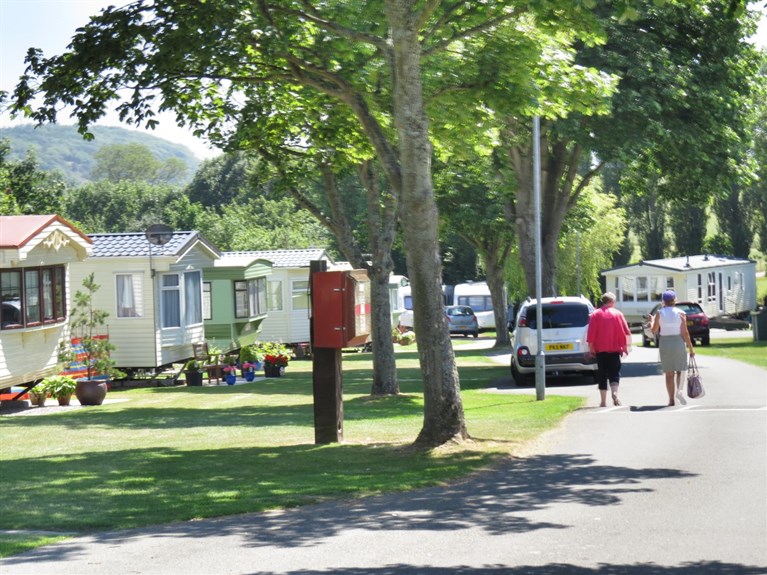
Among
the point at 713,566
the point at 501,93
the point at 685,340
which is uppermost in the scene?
the point at 501,93

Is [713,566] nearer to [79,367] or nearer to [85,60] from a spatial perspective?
[85,60]

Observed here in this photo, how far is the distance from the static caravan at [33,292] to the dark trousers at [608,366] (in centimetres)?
1147

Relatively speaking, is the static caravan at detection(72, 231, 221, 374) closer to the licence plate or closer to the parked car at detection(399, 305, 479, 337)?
the licence plate

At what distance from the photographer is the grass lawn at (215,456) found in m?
10.9

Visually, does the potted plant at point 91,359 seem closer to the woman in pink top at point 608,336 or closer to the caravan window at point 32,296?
the caravan window at point 32,296

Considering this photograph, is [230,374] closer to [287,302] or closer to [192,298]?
[192,298]

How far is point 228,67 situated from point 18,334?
1041 cm

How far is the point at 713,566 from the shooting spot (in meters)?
8.11

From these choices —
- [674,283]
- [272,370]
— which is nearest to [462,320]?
[674,283]

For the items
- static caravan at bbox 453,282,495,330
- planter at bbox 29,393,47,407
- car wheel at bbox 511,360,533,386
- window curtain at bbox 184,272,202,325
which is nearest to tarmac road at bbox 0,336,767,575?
car wheel at bbox 511,360,533,386

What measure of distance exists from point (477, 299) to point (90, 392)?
151 feet

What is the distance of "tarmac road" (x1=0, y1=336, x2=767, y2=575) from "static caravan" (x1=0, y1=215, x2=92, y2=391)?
1383 centimetres

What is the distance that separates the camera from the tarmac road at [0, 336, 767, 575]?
8.28 m

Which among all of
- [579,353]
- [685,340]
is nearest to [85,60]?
[685,340]
